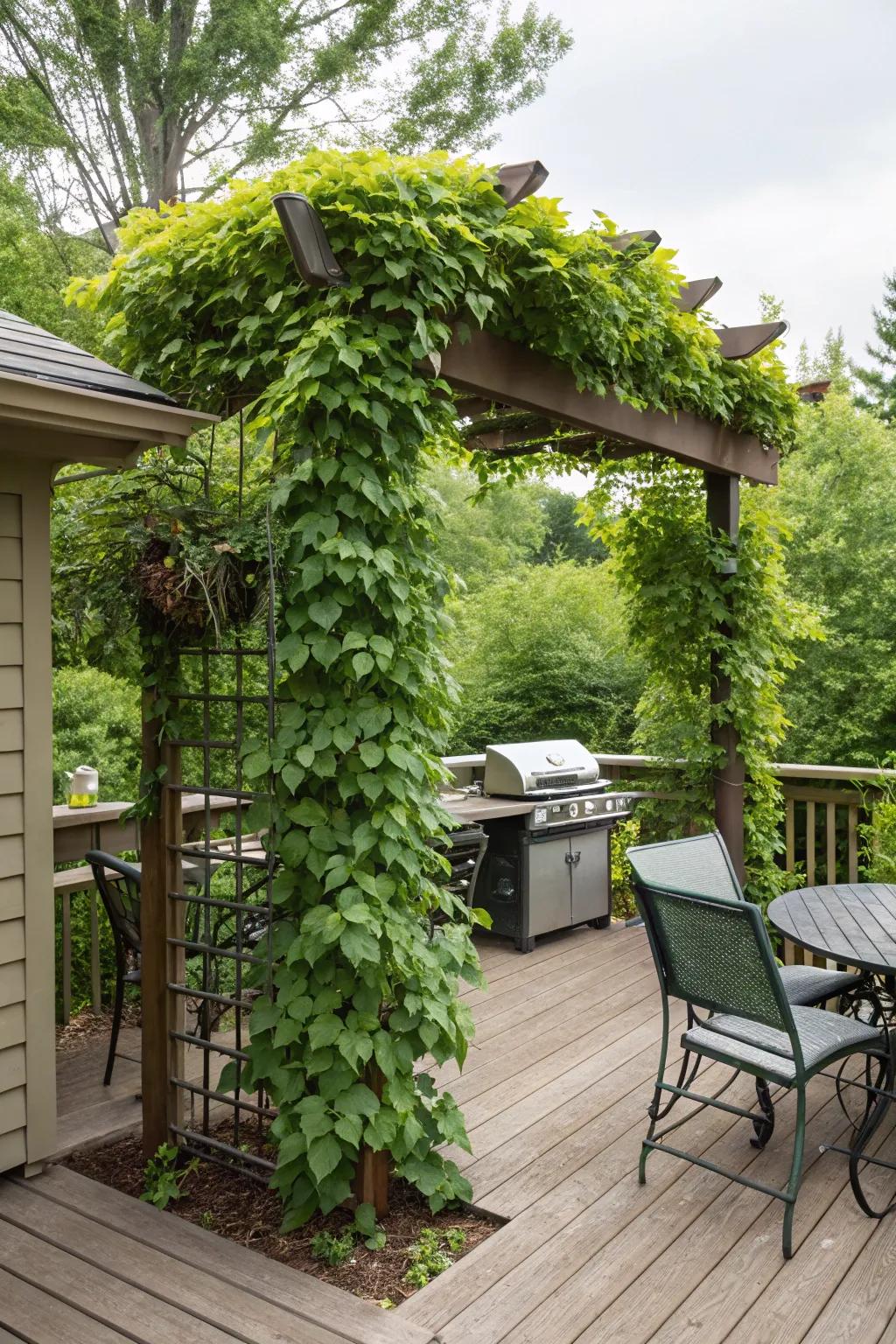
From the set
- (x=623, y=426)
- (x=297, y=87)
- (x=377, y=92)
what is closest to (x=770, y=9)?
(x=377, y=92)

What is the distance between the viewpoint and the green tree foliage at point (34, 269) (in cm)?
945

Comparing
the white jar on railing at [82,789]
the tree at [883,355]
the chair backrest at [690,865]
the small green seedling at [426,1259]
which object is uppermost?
the tree at [883,355]

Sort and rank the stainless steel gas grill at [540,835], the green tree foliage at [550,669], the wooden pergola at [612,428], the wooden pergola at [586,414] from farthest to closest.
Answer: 1. the green tree foliage at [550,669]
2. the stainless steel gas grill at [540,835]
3. the wooden pergola at [612,428]
4. the wooden pergola at [586,414]

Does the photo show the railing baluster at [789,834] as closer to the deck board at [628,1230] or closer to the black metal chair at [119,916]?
the deck board at [628,1230]

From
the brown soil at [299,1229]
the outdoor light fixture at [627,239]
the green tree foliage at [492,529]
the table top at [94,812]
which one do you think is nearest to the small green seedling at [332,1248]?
the brown soil at [299,1229]

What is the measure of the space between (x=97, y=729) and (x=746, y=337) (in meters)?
4.23

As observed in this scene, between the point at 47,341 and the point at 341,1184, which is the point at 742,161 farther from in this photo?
the point at 341,1184

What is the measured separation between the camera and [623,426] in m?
3.66

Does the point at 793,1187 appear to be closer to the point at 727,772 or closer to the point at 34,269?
the point at 727,772

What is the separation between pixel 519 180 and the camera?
2699mm

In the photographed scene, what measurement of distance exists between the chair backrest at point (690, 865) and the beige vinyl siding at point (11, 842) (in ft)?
5.80

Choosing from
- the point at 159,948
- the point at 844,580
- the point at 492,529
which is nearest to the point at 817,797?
the point at 159,948

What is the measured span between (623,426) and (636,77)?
1204 centimetres

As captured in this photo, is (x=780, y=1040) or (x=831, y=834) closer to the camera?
(x=780, y=1040)
